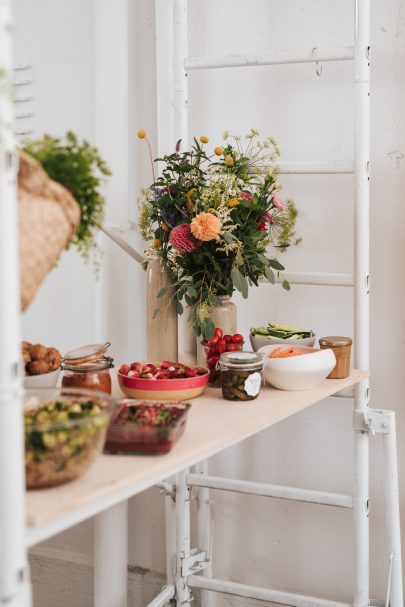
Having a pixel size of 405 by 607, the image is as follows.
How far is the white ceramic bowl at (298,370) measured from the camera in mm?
1835

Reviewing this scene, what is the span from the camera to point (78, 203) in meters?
1.37

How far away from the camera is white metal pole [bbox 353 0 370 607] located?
2104 millimetres

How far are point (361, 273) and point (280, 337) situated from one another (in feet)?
0.89

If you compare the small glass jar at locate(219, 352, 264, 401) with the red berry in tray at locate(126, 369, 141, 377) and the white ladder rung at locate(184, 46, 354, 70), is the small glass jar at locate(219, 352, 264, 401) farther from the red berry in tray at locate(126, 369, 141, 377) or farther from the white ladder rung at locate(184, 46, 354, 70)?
the white ladder rung at locate(184, 46, 354, 70)

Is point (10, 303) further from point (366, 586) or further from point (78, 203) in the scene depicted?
point (366, 586)

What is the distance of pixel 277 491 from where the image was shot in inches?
88.3

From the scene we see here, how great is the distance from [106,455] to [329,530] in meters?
1.32

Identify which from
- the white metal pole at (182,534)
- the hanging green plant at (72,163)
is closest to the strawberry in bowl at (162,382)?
the hanging green plant at (72,163)

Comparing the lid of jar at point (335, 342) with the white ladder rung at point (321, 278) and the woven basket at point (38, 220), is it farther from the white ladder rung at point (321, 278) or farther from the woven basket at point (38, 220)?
the woven basket at point (38, 220)

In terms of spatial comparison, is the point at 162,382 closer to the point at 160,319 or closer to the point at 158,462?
the point at 160,319

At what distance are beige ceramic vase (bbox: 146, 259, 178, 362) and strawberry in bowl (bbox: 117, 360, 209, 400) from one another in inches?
10.4

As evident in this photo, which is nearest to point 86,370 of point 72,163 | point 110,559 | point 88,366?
Result: point 88,366

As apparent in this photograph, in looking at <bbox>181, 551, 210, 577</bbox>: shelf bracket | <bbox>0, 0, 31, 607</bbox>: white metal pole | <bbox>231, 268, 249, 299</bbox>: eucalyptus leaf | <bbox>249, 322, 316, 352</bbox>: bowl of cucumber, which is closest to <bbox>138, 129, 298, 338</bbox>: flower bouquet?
<bbox>231, 268, 249, 299</bbox>: eucalyptus leaf

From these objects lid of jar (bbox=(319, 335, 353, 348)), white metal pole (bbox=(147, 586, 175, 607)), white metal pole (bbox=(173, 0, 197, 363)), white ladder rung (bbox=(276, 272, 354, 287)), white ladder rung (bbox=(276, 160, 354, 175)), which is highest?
white metal pole (bbox=(173, 0, 197, 363))
